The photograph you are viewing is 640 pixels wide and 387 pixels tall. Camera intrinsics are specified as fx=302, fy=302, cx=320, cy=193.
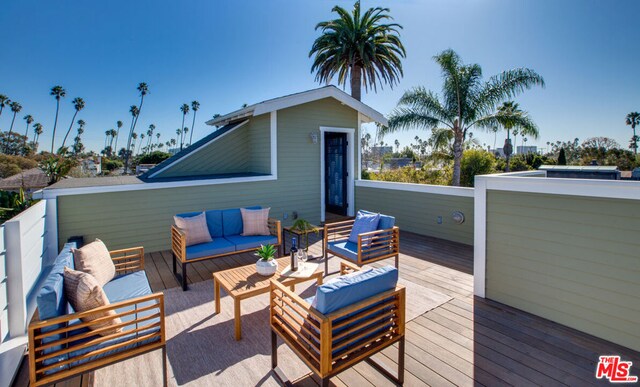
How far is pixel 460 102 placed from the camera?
10539 millimetres

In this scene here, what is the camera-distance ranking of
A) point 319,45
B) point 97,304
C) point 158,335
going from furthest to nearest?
1. point 319,45
2. point 158,335
3. point 97,304

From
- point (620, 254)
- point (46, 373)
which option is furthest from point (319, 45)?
point (46, 373)

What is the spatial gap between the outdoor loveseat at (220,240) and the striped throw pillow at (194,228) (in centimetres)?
7

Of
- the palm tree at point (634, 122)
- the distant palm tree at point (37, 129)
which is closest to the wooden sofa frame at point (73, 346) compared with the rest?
the palm tree at point (634, 122)

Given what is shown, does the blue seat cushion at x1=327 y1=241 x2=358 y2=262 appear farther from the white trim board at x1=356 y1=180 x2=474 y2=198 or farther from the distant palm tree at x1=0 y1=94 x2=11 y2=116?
the distant palm tree at x1=0 y1=94 x2=11 y2=116

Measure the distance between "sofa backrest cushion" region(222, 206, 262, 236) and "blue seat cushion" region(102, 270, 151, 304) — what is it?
1.62 metres

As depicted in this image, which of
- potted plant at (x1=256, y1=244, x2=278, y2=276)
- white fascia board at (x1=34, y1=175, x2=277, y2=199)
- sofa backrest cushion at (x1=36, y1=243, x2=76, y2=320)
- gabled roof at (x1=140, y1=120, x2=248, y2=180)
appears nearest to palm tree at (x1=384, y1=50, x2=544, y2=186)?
gabled roof at (x1=140, y1=120, x2=248, y2=180)

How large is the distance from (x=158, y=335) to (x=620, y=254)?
3868 mm

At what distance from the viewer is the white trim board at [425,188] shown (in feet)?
18.7

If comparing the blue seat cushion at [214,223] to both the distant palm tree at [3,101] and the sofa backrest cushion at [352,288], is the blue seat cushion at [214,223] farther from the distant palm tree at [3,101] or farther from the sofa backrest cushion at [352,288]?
the distant palm tree at [3,101]

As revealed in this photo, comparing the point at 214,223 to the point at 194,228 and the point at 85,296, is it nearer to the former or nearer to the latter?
the point at 194,228

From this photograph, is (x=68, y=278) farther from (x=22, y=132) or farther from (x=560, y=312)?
(x=22, y=132)

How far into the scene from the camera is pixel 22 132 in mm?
43031

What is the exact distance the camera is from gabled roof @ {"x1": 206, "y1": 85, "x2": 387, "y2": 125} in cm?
640
